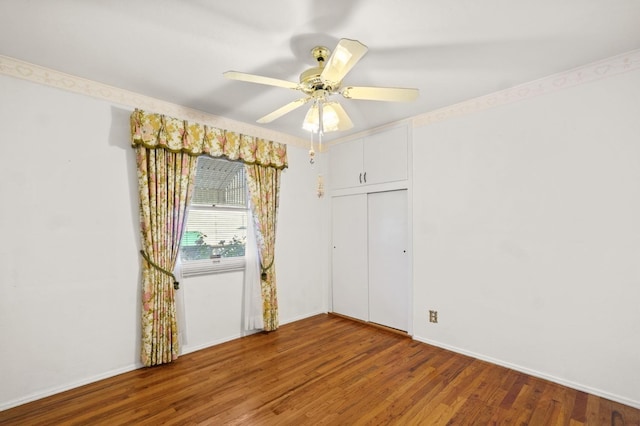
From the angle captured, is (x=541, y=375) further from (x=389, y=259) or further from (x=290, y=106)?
(x=290, y=106)

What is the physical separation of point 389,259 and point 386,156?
1287 millimetres

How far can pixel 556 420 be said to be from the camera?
194 cm

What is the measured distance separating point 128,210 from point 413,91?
2575mm

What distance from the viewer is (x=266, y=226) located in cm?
353

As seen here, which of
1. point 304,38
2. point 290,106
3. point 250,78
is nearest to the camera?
point 250,78

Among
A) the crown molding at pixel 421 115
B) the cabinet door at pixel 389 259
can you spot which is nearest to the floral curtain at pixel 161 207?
the crown molding at pixel 421 115

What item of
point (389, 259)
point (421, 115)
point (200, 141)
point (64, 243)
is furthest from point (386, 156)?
point (64, 243)

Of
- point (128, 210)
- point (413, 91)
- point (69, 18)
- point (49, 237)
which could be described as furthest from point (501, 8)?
point (49, 237)

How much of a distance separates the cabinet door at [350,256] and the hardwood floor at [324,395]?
3.29 ft

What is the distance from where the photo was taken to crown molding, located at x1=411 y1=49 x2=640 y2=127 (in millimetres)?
2164

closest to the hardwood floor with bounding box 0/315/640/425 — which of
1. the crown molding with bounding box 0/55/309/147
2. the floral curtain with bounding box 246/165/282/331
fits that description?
the floral curtain with bounding box 246/165/282/331

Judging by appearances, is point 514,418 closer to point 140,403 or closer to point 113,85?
point 140,403

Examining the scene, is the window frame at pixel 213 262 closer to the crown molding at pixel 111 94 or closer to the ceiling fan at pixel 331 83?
the crown molding at pixel 111 94

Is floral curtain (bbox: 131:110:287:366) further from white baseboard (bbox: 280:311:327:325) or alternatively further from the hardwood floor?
white baseboard (bbox: 280:311:327:325)
